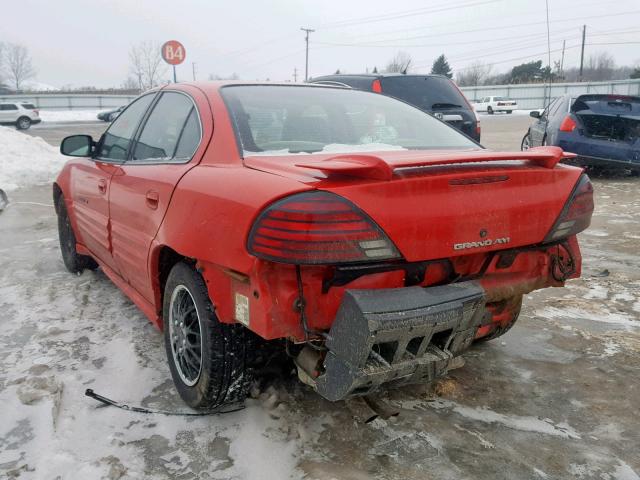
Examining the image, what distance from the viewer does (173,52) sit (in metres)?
12.9

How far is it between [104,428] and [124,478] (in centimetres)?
39

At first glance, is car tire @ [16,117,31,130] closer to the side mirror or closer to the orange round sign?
the orange round sign

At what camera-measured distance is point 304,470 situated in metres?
2.17

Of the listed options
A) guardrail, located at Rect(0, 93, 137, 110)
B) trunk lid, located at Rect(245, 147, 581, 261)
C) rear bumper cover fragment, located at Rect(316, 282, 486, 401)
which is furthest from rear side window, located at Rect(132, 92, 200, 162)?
guardrail, located at Rect(0, 93, 137, 110)

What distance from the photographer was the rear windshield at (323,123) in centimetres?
261

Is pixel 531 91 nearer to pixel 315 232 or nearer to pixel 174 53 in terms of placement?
pixel 174 53

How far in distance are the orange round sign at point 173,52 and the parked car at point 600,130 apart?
8.39 meters

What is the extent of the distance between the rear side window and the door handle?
0.20m

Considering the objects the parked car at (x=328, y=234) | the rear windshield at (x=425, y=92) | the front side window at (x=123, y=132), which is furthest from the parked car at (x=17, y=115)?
the parked car at (x=328, y=234)

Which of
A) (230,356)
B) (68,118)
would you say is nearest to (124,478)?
(230,356)

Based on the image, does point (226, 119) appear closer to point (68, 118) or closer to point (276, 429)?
point (276, 429)

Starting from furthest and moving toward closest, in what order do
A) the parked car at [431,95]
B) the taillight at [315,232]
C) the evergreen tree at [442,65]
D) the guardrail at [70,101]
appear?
1. the evergreen tree at [442,65]
2. the guardrail at [70,101]
3. the parked car at [431,95]
4. the taillight at [315,232]

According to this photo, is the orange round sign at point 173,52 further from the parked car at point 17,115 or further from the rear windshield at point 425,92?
the parked car at point 17,115

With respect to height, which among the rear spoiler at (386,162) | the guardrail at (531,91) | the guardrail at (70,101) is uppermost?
the guardrail at (531,91)
